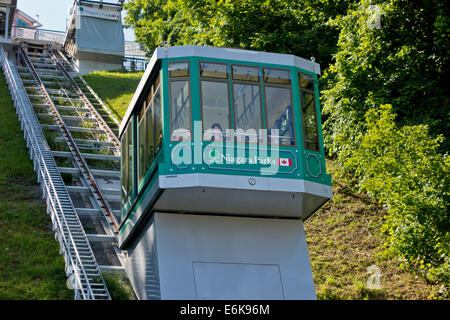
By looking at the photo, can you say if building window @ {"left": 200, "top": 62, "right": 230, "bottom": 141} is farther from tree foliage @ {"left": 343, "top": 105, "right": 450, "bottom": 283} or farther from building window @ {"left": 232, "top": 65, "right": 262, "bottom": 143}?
tree foliage @ {"left": 343, "top": 105, "right": 450, "bottom": 283}

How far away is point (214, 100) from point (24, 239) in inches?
243

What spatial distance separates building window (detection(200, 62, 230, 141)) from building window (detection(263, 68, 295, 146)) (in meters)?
0.78

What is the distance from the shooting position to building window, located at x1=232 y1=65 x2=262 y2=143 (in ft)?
39.7

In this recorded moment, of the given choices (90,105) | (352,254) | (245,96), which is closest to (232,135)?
(245,96)

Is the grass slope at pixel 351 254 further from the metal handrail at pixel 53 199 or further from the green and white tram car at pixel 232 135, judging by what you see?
the metal handrail at pixel 53 199

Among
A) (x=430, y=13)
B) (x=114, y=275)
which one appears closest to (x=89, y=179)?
(x=114, y=275)

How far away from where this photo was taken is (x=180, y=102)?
12.1 m

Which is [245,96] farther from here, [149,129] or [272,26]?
[272,26]

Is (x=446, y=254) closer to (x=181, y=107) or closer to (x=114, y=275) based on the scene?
(x=181, y=107)

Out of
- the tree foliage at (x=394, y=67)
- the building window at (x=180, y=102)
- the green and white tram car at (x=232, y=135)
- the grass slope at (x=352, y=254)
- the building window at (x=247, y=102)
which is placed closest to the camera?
the green and white tram car at (x=232, y=135)

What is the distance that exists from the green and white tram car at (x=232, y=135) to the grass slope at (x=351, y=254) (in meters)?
2.74

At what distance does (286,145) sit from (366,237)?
19.2 ft

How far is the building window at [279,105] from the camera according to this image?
1224 centimetres

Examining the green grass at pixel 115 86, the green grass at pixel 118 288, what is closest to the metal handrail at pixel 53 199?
the green grass at pixel 118 288
